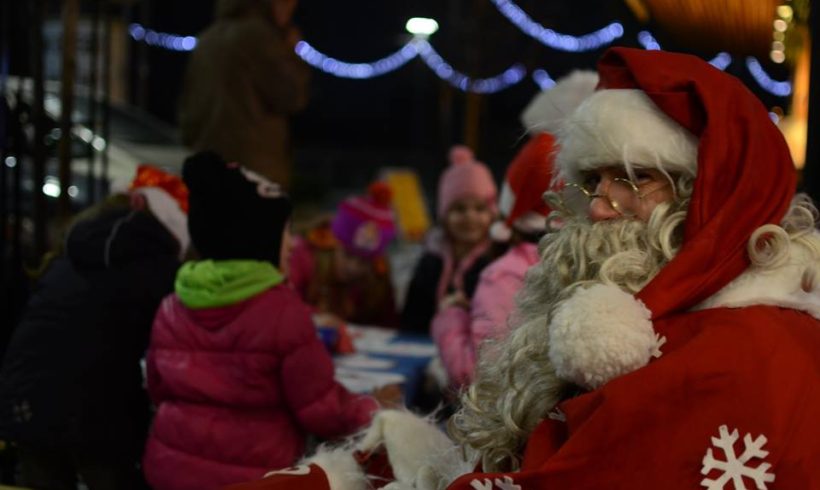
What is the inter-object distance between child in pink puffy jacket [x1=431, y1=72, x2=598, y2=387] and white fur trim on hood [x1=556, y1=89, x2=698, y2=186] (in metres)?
1.25

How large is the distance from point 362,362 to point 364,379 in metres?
0.39

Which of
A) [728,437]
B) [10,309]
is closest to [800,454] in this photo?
[728,437]

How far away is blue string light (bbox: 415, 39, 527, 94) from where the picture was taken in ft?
32.5

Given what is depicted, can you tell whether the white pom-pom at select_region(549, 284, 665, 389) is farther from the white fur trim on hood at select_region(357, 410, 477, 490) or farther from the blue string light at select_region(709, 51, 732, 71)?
the blue string light at select_region(709, 51, 732, 71)

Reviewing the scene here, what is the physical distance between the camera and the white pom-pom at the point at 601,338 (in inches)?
64.0

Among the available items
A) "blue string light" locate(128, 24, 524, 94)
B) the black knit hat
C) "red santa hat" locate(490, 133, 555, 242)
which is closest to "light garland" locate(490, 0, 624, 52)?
"blue string light" locate(128, 24, 524, 94)

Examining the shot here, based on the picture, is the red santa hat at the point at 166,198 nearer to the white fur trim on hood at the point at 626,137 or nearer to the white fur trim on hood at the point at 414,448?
the white fur trim on hood at the point at 414,448

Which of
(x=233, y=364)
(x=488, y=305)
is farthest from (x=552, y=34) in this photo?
(x=233, y=364)

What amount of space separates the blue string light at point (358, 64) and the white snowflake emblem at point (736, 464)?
12.1m

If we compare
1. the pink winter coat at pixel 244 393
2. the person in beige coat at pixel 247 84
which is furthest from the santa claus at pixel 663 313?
the person in beige coat at pixel 247 84

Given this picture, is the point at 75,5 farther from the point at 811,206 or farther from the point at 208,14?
the point at 208,14

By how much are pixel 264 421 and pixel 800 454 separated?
1710 mm

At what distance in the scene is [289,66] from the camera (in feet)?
18.5

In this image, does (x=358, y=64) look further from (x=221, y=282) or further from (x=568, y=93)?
(x=221, y=282)
